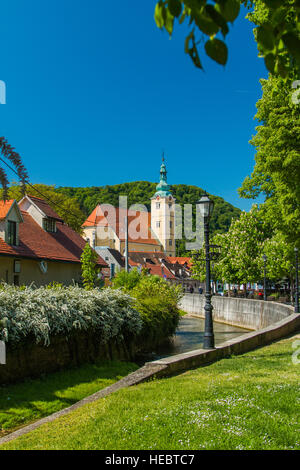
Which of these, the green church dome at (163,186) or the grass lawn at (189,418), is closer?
the grass lawn at (189,418)

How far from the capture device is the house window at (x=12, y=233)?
22366 mm

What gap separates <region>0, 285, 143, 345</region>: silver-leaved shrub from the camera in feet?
35.1

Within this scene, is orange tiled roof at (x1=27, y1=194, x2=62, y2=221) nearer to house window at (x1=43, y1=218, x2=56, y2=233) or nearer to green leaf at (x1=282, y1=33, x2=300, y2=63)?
house window at (x1=43, y1=218, x2=56, y2=233)

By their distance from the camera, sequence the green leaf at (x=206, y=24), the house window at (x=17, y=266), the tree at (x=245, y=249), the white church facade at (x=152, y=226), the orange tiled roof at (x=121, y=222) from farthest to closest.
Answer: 1. the white church facade at (x=152, y=226)
2. the orange tiled roof at (x=121, y=222)
3. the tree at (x=245, y=249)
4. the house window at (x=17, y=266)
5. the green leaf at (x=206, y=24)

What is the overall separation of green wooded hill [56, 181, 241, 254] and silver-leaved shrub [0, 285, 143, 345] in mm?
41235

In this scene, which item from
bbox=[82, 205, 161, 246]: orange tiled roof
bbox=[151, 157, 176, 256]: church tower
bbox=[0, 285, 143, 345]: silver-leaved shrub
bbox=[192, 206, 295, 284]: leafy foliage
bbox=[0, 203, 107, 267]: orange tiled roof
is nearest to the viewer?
bbox=[0, 285, 143, 345]: silver-leaved shrub

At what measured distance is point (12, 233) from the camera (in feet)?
74.4

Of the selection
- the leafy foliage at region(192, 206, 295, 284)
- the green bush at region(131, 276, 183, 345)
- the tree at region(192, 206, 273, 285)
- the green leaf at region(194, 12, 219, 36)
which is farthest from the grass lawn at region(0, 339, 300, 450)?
the tree at region(192, 206, 273, 285)

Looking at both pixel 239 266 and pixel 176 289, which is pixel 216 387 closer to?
pixel 176 289

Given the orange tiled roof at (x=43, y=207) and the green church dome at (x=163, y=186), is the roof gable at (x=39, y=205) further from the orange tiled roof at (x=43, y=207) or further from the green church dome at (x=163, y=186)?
the green church dome at (x=163, y=186)

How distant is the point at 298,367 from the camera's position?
29.6 feet

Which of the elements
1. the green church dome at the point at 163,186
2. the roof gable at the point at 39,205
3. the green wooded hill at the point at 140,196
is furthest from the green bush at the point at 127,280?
the green church dome at the point at 163,186

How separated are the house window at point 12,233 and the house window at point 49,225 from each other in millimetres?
5797

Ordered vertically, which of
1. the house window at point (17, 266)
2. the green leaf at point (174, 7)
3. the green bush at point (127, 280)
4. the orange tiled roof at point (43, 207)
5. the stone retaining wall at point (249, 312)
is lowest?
the stone retaining wall at point (249, 312)
